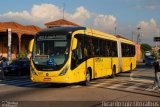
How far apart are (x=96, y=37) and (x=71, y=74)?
5.30m

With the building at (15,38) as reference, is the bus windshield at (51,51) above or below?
below

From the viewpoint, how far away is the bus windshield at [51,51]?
2000 cm

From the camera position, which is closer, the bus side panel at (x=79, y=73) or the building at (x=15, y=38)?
the bus side panel at (x=79, y=73)

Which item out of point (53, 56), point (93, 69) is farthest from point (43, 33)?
point (93, 69)

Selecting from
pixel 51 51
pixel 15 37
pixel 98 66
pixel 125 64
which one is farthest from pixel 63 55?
pixel 15 37

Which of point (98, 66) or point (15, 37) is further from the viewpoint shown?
point (15, 37)

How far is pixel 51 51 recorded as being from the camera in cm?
2028

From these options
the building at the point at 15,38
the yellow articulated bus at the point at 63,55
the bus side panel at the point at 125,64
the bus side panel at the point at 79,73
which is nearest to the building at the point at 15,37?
the building at the point at 15,38

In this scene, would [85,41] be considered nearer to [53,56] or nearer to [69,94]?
[53,56]

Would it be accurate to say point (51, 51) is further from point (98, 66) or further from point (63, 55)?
point (98, 66)

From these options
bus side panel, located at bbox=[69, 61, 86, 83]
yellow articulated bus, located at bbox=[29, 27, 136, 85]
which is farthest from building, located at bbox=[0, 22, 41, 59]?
bus side panel, located at bbox=[69, 61, 86, 83]

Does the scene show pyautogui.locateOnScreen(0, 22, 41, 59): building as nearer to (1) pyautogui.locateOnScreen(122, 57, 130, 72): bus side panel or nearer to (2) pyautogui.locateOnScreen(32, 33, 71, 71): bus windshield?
(1) pyautogui.locateOnScreen(122, 57, 130, 72): bus side panel

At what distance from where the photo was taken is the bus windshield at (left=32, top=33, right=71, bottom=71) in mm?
20000

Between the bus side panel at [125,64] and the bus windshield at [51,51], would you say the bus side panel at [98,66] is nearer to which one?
the bus windshield at [51,51]
